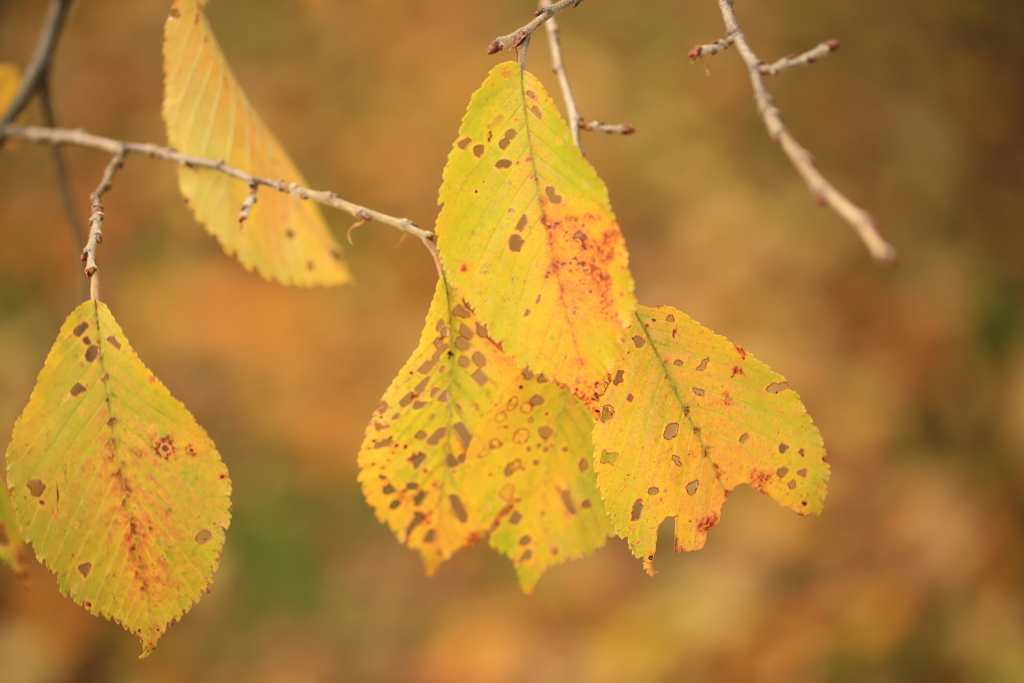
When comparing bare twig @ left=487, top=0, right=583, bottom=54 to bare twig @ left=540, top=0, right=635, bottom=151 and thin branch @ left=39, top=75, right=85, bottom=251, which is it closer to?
bare twig @ left=540, top=0, right=635, bottom=151

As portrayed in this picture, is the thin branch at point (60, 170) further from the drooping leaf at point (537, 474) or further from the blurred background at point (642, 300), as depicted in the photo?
the blurred background at point (642, 300)

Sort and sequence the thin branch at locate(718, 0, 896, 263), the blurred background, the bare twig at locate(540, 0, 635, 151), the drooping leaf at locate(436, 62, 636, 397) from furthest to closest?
the blurred background → the bare twig at locate(540, 0, 635, 151) → the drooping leaf at locate(436, 62, 636, 397) → the thin branch at locate(718, 0, 896, 263)

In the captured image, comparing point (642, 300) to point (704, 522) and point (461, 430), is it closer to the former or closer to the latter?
point (461, 430)

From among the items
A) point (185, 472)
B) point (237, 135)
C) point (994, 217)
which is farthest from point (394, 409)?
point (994, 217)

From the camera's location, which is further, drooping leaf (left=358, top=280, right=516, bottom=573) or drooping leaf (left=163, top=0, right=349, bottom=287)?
drooping leaf (left=163, top=0, right=349, bottom=287)

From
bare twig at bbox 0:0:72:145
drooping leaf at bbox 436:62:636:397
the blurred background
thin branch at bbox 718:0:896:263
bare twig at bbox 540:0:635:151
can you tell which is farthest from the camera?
the blurred background

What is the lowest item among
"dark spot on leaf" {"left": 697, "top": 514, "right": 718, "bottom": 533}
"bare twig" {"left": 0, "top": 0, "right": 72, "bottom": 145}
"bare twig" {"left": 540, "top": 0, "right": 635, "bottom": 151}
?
"dark spot on leaf" {"left": 697, "top": 514, "right": 718, "bottom": 533}

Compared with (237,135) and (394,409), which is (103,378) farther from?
(237,135)

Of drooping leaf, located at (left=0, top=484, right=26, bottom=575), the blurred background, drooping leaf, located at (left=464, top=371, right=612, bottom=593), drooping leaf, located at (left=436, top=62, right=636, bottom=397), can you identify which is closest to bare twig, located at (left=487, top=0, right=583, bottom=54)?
drooping leaf, located at (left=436, top=62, right=636, bottom=397)
